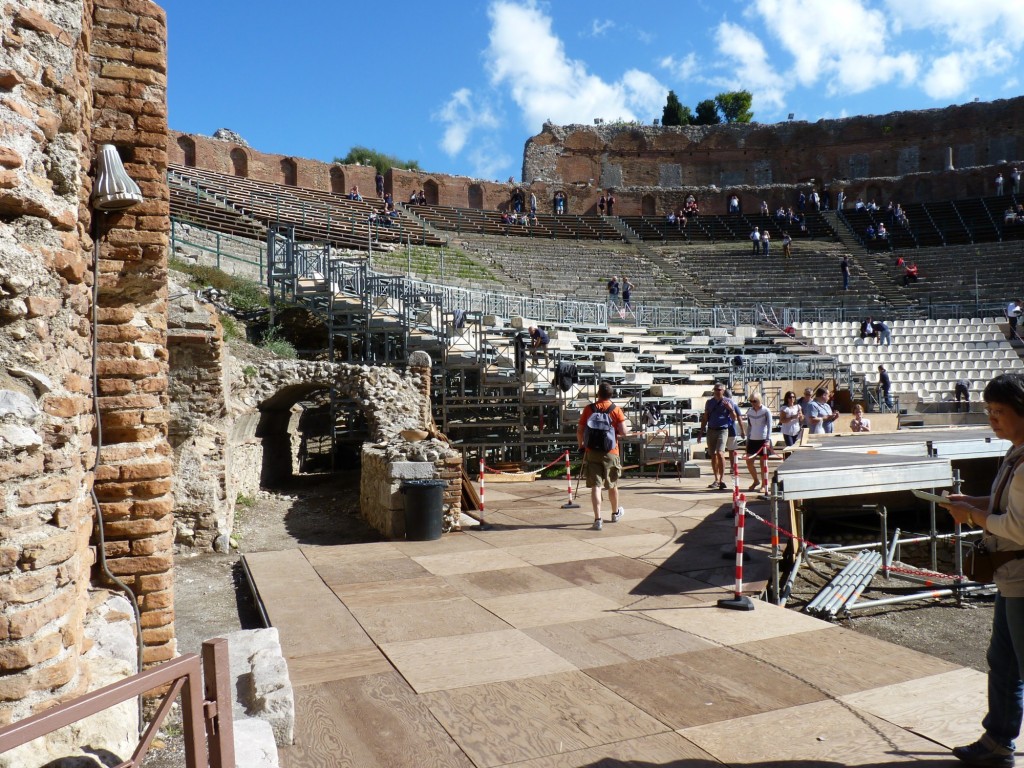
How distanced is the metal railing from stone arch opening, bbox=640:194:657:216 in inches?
1984

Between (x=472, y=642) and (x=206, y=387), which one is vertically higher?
(x=206, y=387)

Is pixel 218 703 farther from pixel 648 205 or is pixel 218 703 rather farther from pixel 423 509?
pixel 648 205

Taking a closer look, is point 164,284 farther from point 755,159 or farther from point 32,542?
point 755,159

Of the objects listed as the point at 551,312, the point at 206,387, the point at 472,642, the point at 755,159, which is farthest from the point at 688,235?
the point at 472,642

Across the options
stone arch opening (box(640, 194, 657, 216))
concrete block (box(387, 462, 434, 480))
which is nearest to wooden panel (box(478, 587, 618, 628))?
concrete block (box(387, 462, 434, 480))

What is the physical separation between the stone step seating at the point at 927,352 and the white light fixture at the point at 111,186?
2156 centimetres

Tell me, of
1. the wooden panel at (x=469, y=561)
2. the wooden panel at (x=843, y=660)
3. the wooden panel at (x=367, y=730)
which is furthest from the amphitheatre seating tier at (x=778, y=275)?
the wooden panel at (x=367, y=730)

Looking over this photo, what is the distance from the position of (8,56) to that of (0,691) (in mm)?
2141

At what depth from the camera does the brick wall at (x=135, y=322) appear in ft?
13.8

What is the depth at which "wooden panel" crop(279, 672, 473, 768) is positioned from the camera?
384 cm

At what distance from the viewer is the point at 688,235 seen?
43219 millimetres

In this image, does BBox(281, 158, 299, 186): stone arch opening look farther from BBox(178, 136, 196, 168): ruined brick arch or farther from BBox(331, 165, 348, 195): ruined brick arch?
BBox(178, 136, 196, 168): ruined brick arch

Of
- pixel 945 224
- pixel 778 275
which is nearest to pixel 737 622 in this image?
pixel 778 275

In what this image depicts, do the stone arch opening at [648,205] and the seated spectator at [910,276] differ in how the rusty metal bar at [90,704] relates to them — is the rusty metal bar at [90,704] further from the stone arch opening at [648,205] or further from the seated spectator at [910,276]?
the stone arch opening at [648,205]
